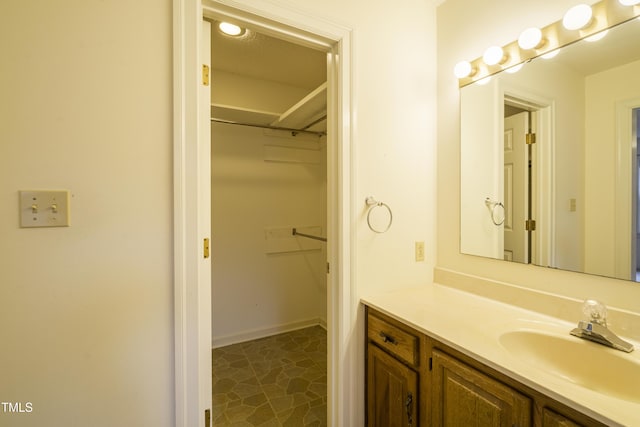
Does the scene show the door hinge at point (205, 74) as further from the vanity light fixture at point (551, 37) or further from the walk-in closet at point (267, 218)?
the vanity light fixture at point (551, 37)

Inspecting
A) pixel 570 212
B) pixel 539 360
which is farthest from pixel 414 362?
pixel 570 212

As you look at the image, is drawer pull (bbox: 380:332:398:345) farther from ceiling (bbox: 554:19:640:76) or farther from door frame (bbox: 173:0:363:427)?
ceiling (bbox: 554:19:640:76)

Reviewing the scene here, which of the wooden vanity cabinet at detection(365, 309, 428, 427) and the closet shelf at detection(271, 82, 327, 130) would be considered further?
the closet shelf at detection(271, 82, 327, 130)

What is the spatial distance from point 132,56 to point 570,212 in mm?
1831

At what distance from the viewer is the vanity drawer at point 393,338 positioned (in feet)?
3.73

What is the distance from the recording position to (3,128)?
0.82 m

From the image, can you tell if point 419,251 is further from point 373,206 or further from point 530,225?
point 530,225

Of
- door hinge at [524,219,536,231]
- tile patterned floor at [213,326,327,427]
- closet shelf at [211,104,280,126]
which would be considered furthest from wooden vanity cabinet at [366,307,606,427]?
closet shelf at [211,104,280,126]

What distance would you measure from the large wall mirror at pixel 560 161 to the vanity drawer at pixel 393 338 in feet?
2.16

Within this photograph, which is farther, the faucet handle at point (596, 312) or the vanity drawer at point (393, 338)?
the vanity drawer at point (393, 338)

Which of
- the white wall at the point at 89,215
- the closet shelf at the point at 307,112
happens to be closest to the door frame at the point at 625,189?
the closet shelf at the point at 307,112

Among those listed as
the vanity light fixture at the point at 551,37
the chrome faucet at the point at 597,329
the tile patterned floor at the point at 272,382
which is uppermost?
the vanity light fixture at the point at 551,37

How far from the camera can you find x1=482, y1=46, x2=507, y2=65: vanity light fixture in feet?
4.47

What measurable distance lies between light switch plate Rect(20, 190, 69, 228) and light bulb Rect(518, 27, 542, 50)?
1926mm
